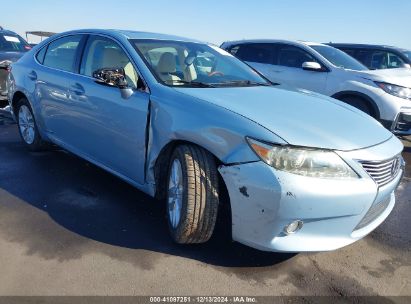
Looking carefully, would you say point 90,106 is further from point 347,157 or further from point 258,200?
point 347,157

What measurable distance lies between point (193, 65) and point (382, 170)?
1.88 m

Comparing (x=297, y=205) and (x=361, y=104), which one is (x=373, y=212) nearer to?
(x=297, y=205)

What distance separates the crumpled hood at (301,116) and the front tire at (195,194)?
388 mm

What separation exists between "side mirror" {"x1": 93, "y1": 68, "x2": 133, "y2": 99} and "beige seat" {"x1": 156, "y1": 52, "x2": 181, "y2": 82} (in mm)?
282

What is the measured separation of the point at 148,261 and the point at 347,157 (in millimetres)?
1479

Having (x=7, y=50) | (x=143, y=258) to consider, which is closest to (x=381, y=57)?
(x=143, y=258)

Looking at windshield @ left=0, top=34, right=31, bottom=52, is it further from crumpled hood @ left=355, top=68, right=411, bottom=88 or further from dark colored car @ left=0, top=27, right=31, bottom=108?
crumpled hood @ left=355, top=68, right=411, bottom=88

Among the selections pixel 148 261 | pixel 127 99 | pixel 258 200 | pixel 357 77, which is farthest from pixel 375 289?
pixel 357 77

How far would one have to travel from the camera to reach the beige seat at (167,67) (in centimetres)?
318

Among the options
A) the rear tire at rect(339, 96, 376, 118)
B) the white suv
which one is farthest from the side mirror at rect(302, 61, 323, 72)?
the rear tire at rect(339, 96, 376, 118)

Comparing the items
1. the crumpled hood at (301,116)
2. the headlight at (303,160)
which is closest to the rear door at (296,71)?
the crumpled hood at (301,116)

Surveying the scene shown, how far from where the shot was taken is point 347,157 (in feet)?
7.81

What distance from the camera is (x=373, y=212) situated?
8.70 feet

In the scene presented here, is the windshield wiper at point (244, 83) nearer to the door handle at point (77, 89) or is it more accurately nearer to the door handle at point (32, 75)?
the door handle at point (77, 89)
